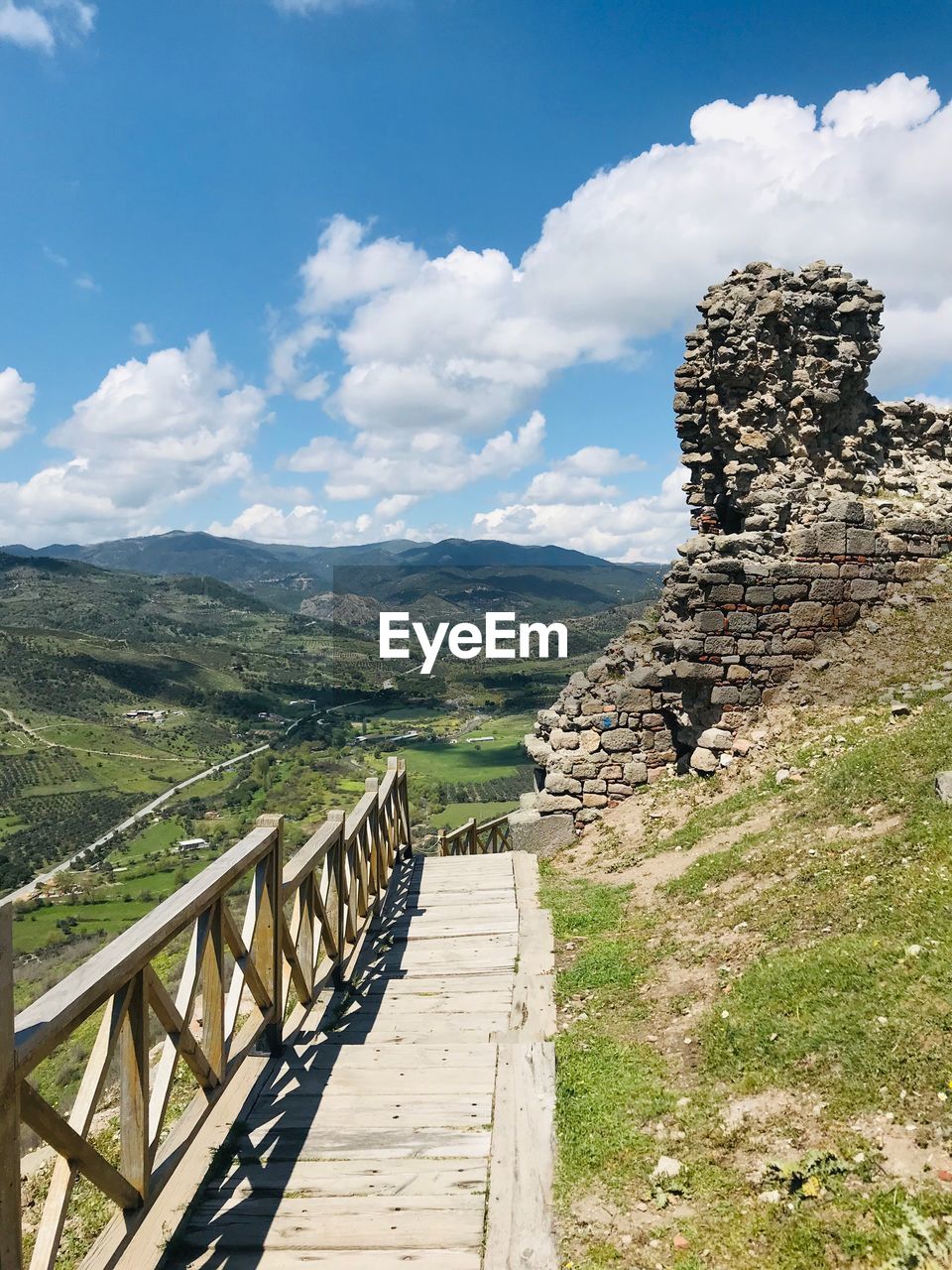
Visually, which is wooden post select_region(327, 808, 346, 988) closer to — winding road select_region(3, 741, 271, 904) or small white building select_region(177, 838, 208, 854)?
winding road select_region(3, 741, 271, 904)

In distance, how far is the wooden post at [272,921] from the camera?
4616 millimetres

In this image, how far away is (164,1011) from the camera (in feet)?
10.7

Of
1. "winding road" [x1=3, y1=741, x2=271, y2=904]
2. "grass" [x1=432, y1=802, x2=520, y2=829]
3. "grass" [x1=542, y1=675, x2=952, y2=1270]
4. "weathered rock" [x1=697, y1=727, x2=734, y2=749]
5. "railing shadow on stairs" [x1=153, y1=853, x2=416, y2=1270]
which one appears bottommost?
"winding road" [x1=3, y1=741, x2=271, y2=904]

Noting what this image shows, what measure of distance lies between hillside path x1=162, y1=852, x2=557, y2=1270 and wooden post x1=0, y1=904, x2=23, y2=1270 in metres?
1.46

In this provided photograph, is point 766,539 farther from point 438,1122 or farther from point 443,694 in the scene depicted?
point 443,694

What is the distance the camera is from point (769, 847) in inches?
275

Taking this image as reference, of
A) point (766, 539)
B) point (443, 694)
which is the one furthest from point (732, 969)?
point (443, 694)

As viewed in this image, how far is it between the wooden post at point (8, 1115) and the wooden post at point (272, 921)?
2.34 m

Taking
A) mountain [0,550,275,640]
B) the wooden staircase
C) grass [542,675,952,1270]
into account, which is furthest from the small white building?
mountain [0,550,275,640]

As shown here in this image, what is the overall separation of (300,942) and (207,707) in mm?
105791

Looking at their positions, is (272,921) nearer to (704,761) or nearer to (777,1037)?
(777,1037)

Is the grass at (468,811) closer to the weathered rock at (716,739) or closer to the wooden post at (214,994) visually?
the weathered rock at (716,739)

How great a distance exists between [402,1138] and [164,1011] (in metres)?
1.75

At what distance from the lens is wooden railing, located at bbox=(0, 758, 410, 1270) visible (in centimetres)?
232
